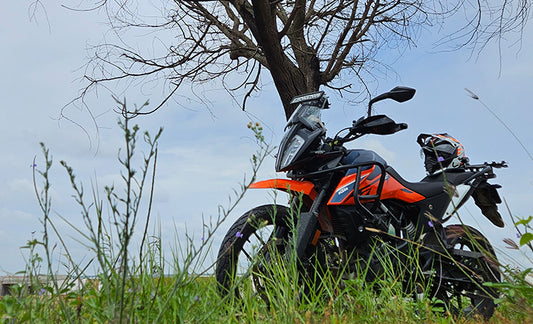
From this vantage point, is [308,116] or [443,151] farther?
[443,151]

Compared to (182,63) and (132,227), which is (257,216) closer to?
(132,227)

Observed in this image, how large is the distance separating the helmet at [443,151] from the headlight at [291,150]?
1488mm

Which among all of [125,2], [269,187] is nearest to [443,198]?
[269,187]

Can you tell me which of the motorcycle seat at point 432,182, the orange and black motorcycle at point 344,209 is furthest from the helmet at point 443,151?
the orange and black motorcycle at point 344,209

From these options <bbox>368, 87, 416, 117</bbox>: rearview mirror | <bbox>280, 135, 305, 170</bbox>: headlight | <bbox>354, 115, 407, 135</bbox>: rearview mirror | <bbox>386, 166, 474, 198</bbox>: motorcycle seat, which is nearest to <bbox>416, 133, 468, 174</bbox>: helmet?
<bbox>386, 166, 474, 198</bbox>: motorcycle seat

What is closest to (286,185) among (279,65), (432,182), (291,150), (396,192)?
(291,150)

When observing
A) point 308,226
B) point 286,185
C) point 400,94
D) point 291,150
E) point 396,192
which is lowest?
point 308,226

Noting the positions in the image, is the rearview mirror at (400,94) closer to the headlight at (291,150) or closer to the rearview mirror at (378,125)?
the rearview mirror at (378,125)

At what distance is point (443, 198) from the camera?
4277 mm

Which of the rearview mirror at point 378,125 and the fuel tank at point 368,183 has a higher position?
the rearview mirror at point 378,125

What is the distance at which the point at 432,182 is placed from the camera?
4.36 m

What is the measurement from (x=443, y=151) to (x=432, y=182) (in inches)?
21.3

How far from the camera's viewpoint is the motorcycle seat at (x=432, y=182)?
4180 mm

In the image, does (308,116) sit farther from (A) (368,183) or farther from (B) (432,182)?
(B) (432,182)
